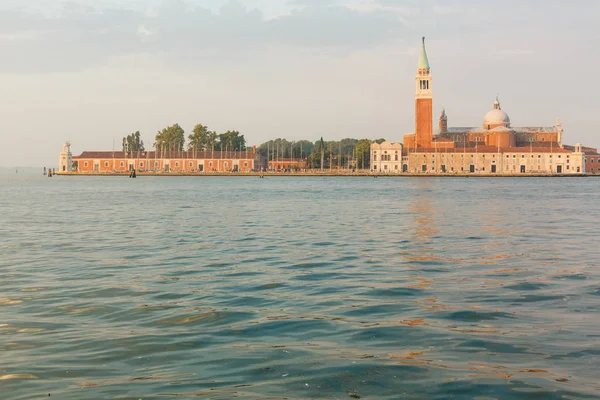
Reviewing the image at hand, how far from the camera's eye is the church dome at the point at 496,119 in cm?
14938

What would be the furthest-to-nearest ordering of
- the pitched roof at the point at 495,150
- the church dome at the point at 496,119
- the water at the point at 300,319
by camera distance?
the church dome at the point at 496,119 → the pitched roof at the point at 495,150 → the water at the point at 300,319

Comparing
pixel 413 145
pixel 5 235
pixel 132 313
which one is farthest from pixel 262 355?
pixel 413 145

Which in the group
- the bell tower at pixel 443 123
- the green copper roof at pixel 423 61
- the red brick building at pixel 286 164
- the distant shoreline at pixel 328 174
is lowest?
the distant shoreline at pixel 328 174

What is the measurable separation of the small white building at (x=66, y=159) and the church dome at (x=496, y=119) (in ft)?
312

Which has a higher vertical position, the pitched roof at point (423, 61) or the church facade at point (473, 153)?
the pitched roof at point (423, 61)

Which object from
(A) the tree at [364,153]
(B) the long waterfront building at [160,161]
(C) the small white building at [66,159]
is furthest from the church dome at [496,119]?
(C) the small white building at [66,159]

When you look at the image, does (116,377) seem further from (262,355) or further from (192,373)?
(262,355)

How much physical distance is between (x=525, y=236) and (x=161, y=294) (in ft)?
46.4

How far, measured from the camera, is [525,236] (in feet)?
71.8

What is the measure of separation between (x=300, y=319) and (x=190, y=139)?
149m

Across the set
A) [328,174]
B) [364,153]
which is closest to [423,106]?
[364,153]

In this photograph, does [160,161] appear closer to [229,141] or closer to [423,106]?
[229,141]

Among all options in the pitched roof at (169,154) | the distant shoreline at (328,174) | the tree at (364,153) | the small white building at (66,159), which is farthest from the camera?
the small white building at (66,159)

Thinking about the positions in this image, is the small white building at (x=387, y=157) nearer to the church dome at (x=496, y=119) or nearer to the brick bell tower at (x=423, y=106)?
the brick bell tower at (x=423, y=106)
